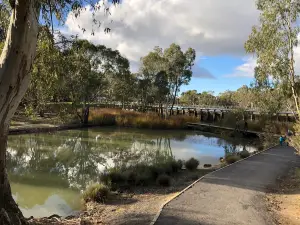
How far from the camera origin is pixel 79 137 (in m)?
20.4

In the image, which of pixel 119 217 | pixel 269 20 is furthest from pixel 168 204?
pixel 269 20

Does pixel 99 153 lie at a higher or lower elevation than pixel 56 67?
lower

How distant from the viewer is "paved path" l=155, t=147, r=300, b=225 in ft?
17.2

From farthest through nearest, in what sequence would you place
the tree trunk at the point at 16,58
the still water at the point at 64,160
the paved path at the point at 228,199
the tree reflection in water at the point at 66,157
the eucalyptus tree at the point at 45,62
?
the tree reflection in water at the point at 66,157 < the still water at the point at 64,160 < the eucalyptus tree at the point at 45,62 < the paved path at the point at 228,199 < the tree trunk at the point at 16,58

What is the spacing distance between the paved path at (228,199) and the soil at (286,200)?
0.63 feet

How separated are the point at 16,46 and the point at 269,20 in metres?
10.5

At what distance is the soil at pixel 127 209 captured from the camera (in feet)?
18.0

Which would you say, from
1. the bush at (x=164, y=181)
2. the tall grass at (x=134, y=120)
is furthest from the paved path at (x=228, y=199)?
the tall grass at (x=134, y=120)

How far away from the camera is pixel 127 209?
6457mm

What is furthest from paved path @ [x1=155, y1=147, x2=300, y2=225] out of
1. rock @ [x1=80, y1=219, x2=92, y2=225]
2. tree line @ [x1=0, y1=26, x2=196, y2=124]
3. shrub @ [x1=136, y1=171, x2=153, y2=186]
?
tree line @ [x1=0, y1=26, x2=196, y2=124]

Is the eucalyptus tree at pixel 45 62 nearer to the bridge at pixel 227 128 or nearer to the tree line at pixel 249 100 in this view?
the tree line at pixel 249 100

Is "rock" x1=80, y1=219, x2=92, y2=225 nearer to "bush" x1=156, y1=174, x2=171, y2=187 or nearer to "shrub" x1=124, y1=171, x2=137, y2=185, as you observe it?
"shrub" x1=124, y1=171, x2=137, y2=185

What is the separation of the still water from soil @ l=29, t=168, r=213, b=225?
92 cm

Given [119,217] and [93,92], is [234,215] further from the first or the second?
[93,92]
